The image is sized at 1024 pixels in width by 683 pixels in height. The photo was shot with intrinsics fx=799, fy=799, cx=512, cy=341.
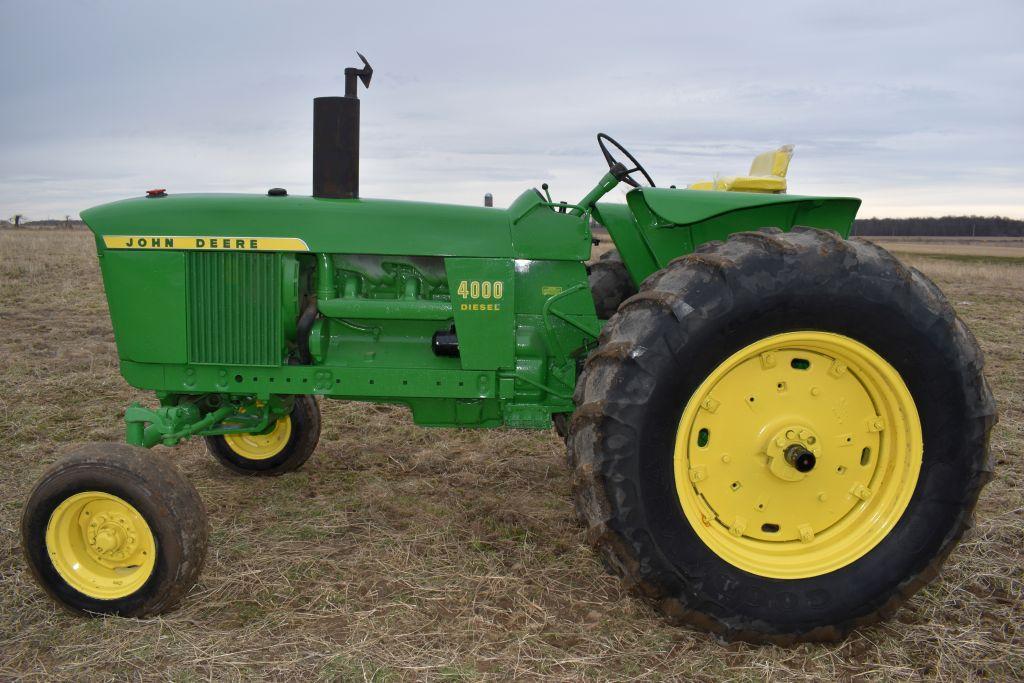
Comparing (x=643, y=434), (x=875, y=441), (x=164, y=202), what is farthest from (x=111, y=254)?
(x=875, y=441)

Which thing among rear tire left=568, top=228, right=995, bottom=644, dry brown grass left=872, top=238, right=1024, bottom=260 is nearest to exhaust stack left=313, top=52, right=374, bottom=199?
rear tire left=568, top=228, right=995, bottom=644

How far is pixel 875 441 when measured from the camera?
307 centimetres

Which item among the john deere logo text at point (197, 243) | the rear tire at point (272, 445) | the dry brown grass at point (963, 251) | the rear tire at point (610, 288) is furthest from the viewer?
the dry brown grass at point (963, 251)

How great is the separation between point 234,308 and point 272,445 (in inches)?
55.0

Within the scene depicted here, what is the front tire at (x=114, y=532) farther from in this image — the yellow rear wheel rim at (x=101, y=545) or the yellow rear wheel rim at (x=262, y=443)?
the yellow rear wheel rim at (x=262, y=443)

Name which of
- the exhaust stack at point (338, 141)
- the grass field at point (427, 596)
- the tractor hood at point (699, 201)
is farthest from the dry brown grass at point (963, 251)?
the exhaust stack at point (338, 141)

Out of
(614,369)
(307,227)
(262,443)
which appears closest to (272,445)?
(262,443)

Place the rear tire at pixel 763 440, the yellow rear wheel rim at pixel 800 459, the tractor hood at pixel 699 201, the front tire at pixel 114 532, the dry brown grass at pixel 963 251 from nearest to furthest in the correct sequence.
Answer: the rear tire at pixel 763 440 < the yellow rear wheel rim at pixel 800 459 < the front tire at pixel 114 532 < the tractor hood at pixel 699 201 < the dry brown grass at pixel 963 251

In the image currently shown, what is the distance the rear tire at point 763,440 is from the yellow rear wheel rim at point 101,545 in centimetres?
174

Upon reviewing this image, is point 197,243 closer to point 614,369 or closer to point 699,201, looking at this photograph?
point 614,369

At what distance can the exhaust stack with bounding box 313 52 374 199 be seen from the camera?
3627mm

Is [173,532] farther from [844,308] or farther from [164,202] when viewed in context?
[844,308]

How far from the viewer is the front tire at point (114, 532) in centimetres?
307

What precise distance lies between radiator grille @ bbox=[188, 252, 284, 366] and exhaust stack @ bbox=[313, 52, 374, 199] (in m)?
0.45
